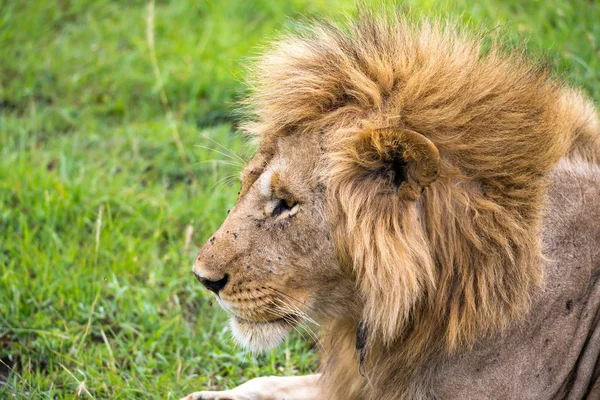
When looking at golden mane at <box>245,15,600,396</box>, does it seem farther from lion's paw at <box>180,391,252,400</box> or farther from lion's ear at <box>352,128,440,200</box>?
lion's paw at <box>180,391,252,400</box>

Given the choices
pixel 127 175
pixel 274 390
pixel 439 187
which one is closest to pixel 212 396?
pixel 274 390

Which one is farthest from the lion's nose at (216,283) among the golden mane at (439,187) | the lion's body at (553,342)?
the lion's body at (553,342)

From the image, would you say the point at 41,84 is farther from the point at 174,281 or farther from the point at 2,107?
the point at 174,281

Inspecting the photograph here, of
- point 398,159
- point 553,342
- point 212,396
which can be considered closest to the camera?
point 398,159

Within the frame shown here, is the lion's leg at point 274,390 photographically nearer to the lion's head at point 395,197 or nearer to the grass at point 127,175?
the grass at point 127,175

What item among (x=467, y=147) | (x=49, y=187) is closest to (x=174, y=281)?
(x=49, y=187)

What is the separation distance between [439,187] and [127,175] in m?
2.72

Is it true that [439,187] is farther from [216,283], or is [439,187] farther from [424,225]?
[216,283]

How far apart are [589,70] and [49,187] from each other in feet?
10.4

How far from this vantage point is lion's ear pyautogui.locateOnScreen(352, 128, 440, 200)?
2.41 m

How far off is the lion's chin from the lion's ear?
2.06 feet

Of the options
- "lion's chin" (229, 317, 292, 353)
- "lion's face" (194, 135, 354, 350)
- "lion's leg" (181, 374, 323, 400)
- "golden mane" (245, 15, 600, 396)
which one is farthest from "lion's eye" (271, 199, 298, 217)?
"lion's leg" (181, 374, 323, 400)

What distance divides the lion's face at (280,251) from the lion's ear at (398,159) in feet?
0.59

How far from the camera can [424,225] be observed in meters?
2.56
